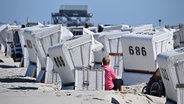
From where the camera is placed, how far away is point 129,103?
13633mm

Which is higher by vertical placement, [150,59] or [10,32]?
[10,32]

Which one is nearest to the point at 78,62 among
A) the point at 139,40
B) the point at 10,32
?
the point at 139,40

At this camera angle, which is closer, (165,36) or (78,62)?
(78,62)

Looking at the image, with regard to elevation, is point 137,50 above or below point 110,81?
above

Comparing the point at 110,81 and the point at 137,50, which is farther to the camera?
the point at 137,50

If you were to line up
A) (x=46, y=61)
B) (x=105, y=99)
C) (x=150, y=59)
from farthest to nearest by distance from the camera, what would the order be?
(x=46, y=61), (x=150, y=59), (x=105, y=99)

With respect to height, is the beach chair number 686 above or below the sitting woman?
above

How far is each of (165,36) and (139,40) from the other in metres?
1.16

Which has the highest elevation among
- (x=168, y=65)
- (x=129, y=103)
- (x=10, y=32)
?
(x=10, y=32)

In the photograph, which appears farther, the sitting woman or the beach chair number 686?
the beach chair number 686

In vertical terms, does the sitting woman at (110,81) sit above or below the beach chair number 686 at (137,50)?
below

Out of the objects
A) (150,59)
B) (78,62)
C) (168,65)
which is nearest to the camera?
(168,65)

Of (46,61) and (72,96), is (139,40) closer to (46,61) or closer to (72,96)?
(46,61)

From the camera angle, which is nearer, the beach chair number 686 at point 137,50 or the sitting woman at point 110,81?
the sitting woman at point 110,81
